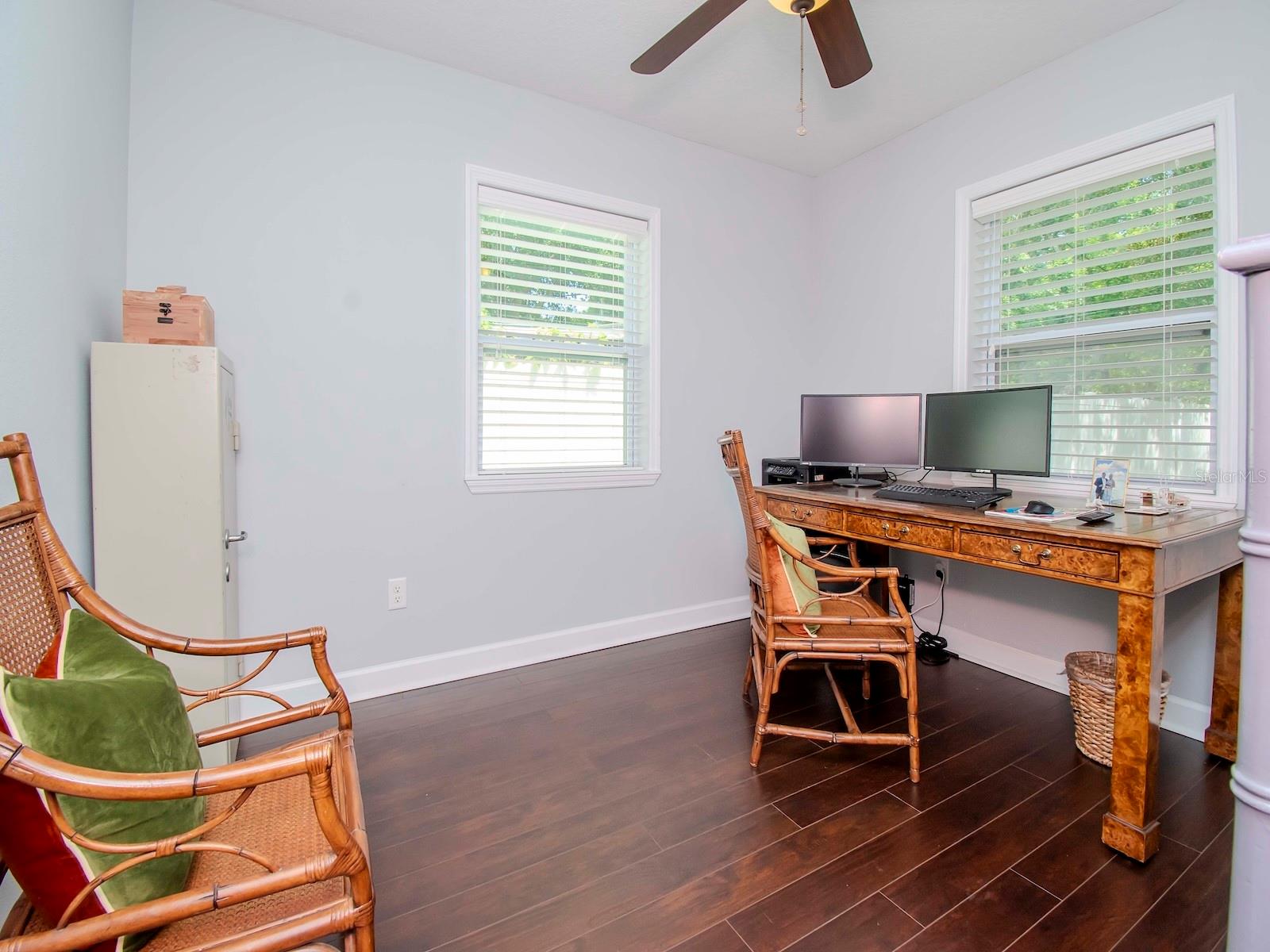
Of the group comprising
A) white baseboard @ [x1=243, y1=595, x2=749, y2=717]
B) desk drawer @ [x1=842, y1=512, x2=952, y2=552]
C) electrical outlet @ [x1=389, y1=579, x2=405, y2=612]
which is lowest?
white baseboard @ [x1=243, y1=595, x2=749, y2=717]

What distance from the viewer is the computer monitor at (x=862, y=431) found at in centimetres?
290

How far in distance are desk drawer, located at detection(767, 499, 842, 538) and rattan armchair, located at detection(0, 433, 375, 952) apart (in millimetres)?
2084

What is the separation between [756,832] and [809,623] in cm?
66

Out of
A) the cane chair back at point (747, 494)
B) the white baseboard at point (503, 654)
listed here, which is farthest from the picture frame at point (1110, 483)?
the white baseboard at point (503, 654)

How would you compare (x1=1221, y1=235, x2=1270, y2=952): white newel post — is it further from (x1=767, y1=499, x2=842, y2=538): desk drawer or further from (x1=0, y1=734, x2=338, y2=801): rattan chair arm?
(x1=767, y1=499, x2=842, y2=538): desk drawer

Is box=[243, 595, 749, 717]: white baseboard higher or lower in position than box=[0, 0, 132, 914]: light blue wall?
lower

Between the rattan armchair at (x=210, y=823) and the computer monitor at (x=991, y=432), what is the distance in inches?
98.7

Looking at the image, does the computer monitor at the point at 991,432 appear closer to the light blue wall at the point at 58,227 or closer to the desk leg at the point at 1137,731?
the desk leg at the point at 1137,731

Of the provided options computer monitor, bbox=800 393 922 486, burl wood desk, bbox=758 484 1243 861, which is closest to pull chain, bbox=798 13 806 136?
computer monitor, bbox=800 393 922 486

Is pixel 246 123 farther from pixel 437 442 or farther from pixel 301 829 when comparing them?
pixel 301 829

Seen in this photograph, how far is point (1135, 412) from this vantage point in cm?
248

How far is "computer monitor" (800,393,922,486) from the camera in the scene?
9.50 feet

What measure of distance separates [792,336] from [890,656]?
234 cm

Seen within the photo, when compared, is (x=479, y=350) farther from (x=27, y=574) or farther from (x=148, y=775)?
(x=148, y=775)
